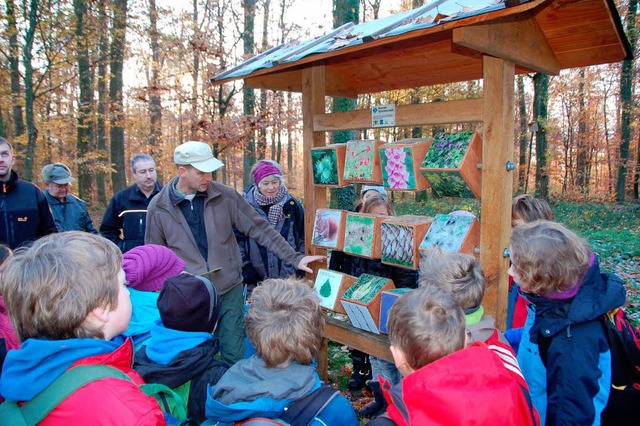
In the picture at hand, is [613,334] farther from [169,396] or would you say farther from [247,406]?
[169,396]

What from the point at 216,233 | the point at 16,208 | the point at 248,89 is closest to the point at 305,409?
the point at 216,233

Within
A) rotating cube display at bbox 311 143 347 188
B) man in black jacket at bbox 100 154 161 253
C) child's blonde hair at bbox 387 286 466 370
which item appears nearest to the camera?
child's blonde hair at bbox 387 286 466 370

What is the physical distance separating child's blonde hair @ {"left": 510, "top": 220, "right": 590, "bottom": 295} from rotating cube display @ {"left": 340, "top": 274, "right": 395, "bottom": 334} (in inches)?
46.1

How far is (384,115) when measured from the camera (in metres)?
3.06

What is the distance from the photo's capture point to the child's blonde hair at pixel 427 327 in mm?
1565

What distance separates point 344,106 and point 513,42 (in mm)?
4341

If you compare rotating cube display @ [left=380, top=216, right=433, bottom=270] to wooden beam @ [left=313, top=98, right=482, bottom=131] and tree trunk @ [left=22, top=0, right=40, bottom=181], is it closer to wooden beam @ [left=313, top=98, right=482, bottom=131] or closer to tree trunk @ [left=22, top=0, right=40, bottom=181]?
wooden beam @ [left=313, top=98, right=482, bottom=131]

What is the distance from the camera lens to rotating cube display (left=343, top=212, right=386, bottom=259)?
3.16 meters

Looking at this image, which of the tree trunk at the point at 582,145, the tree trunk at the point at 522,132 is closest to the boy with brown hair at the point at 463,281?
the tree trunk at the point at 522,132

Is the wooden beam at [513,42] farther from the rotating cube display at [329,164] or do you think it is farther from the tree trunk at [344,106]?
the tree trunk at [344,106]

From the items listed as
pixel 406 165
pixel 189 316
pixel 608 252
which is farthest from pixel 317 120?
pixel 608 252

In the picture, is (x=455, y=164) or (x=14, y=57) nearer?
(x=455, y=164)

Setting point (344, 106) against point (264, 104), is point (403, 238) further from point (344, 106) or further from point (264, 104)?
point (264, 104)

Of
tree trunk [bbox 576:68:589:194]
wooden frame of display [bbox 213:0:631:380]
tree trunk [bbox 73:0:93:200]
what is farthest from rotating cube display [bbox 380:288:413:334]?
tree trunk [bbox 576:68:589:194]
